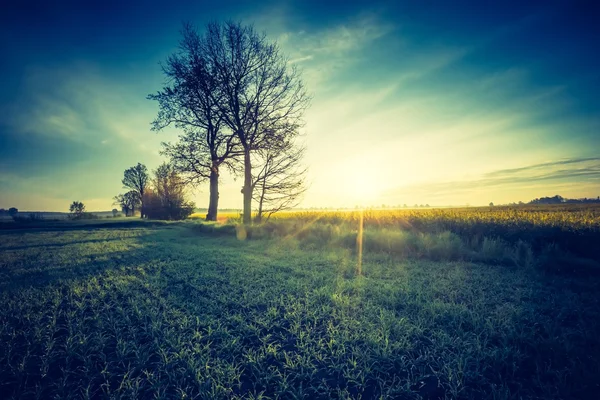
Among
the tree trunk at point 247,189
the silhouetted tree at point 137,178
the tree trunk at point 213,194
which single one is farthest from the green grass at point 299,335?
the silhouetted tree at point 137,178

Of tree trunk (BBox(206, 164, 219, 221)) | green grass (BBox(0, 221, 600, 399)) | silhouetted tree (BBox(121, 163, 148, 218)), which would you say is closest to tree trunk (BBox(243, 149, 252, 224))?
tree trunk (BBox(206, 164, 219, 221))

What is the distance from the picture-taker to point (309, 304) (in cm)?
330

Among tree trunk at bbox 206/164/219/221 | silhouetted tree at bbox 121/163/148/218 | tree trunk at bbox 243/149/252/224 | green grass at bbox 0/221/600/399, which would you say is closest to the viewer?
green grass at bbox 0/221/600/399

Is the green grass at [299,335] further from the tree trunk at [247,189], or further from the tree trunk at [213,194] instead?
the tree trunk at [213,194]

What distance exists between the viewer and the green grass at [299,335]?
6.01 feet

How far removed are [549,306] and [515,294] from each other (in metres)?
0.49

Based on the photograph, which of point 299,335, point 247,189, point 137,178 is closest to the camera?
point 299,335

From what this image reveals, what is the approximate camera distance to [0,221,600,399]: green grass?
1833 millimetres

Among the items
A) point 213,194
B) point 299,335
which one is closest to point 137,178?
point 213,194

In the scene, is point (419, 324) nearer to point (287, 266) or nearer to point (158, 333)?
point (158, 333)

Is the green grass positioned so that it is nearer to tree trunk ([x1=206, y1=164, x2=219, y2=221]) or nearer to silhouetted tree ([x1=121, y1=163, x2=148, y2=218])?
tree trunk ([x1=206, y1=164, x2=219, y2=221])

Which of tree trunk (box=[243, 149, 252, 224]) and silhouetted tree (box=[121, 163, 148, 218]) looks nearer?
tree trunk (box=[243, 149, 252, 224])

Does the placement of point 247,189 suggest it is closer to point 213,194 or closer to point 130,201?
point 213,194

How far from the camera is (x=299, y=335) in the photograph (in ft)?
8.29
